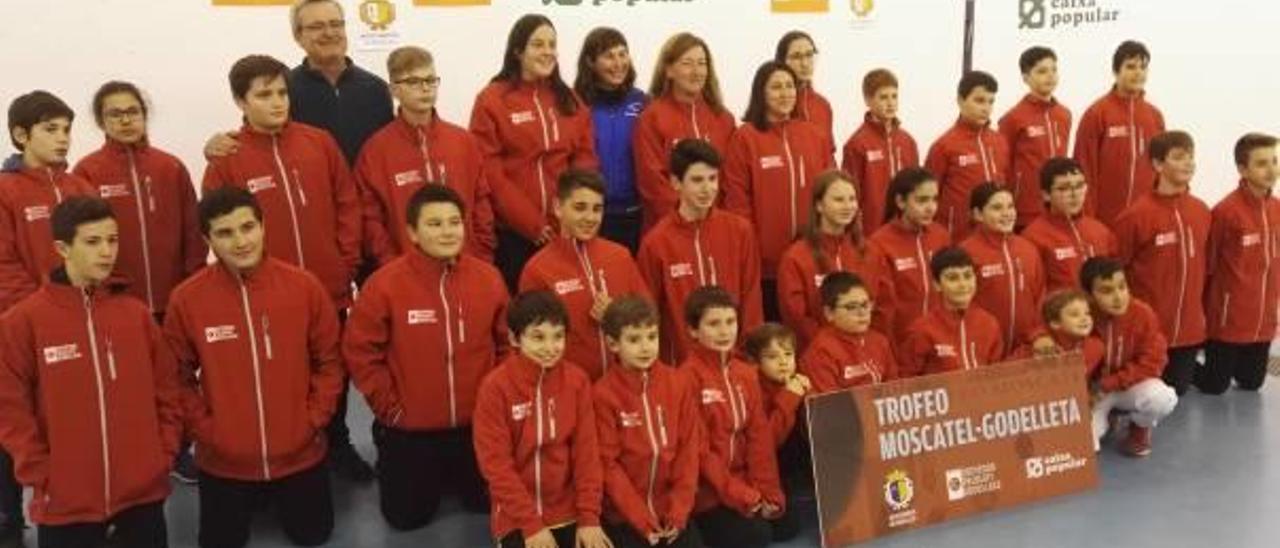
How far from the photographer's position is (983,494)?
3.39 m

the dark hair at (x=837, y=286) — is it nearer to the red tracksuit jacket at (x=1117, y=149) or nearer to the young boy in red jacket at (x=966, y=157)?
the young boy in red jacket at (x=966, y=157)

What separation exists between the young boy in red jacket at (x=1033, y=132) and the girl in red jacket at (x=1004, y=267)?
0.71 meters

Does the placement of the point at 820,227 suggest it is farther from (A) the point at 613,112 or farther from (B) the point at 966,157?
(B) the point at 966,157

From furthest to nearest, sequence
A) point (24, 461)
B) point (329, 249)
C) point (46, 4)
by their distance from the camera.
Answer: point (46, 4), point (329, 249), point (24, 461)

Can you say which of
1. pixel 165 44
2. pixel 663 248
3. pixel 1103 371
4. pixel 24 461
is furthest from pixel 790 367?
pixel 165 44

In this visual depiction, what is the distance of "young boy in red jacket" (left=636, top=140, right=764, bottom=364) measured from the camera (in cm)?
356

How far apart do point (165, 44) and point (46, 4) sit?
16.7 inches

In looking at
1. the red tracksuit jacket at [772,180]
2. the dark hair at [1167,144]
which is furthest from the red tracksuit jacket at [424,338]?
the dark hair at [1167,144]

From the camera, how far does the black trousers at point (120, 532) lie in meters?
2.94

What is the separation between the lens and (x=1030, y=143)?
4754 mm

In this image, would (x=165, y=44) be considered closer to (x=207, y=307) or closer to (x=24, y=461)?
(x=207, y=307)

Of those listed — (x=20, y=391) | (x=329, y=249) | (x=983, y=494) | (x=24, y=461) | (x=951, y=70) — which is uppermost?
(x=951, y=70)

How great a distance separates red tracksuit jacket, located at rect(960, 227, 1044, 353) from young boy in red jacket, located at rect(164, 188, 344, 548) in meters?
2.20

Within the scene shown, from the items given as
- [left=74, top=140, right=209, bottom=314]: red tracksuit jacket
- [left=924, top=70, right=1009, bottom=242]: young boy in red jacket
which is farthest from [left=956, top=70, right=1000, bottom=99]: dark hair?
[left=74, top=140, right=209, bottom=314]: red tracksuit jacket
